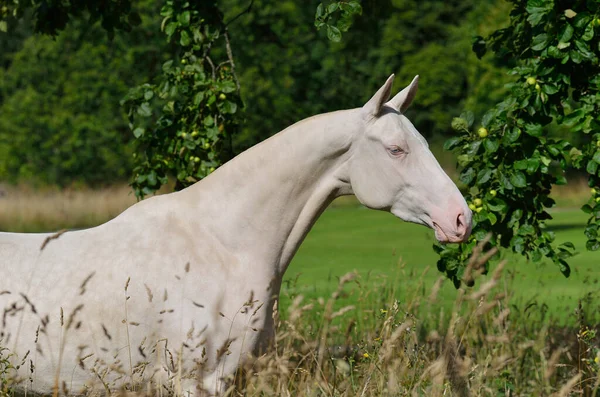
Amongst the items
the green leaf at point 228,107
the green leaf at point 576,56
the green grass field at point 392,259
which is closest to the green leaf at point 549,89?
the green leaf at point 576,56

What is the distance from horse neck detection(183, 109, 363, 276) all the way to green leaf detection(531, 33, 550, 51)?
1.27 m

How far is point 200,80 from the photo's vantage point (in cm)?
596

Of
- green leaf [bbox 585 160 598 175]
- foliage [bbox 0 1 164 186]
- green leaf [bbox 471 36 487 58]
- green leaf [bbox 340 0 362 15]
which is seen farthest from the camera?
foliage [bbox 0 1 164 186]

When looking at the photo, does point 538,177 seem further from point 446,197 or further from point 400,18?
point 400,18

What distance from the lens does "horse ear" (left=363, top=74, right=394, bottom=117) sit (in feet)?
12.8

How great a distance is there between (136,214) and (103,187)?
71.1ft

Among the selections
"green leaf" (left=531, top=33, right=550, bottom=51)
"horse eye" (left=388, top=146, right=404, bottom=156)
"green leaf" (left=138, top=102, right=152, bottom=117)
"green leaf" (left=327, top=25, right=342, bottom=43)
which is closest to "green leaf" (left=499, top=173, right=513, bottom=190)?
"green leaf" (left=531, top=33, right=550, bottom=51)

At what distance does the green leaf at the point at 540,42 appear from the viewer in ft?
15.4

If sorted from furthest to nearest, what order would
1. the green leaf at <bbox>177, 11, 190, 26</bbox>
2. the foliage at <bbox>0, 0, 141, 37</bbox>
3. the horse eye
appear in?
the foliage at <bbox>0, 0, 141, 37</bbox>
the green leaf at <bbox>177, 11, 190, 26</bbox>
the horse eye

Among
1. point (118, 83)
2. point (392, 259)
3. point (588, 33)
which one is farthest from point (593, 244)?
point (118, 83)

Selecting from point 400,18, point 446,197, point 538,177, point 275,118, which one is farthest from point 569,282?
point 400,18

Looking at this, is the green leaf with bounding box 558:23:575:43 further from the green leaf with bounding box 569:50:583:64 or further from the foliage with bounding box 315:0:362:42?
the foliage with bounding box 315:0:362:42

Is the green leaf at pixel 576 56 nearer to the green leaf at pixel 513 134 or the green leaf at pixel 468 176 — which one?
the green leaf at pixel 513 134

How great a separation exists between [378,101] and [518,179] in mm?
1126
